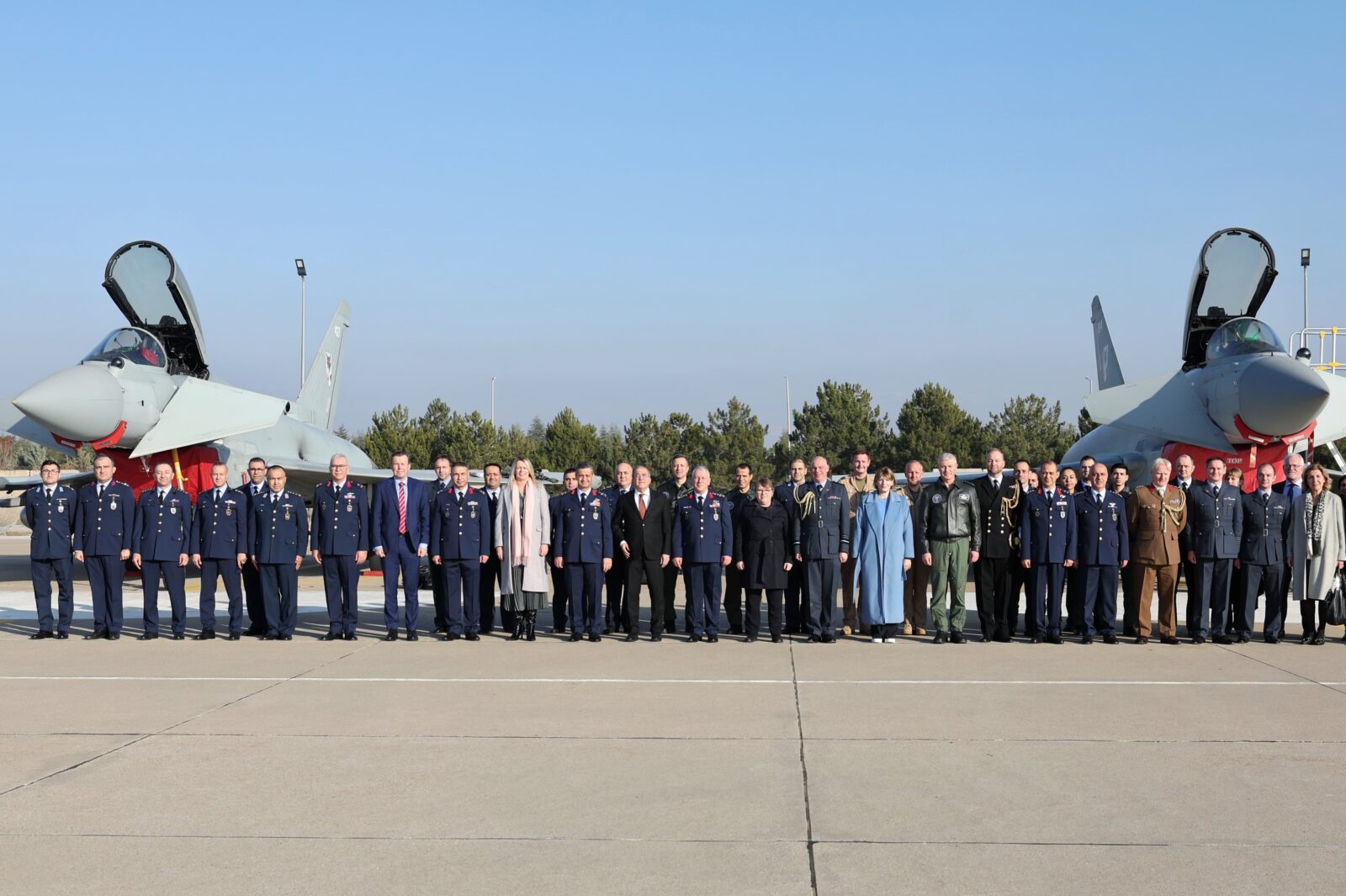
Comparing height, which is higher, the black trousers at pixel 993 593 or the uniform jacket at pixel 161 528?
the uniform jacket at pixel 161 528

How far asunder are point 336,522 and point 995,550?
575 centimetres

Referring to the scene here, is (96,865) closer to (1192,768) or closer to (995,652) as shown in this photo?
(1192,768)

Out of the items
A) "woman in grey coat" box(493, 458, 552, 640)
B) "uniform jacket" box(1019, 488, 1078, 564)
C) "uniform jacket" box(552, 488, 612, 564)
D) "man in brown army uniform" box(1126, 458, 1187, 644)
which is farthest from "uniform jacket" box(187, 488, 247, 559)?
"man in brown army uniform" box(1126, 458, 1187, 644)

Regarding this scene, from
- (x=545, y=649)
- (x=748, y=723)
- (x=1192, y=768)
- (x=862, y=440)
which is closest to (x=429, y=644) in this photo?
(x=545, y=649)

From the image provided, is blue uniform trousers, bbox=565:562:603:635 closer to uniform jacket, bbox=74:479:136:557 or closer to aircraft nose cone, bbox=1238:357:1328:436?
uniform jacket, bbox=74:479:136:557

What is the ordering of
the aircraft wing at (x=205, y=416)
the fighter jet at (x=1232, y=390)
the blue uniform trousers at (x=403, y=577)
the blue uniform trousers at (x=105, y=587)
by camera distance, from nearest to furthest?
the blue uniform trousers at (x=403, y=577) → the blue uniform trousers at (x=105, y=587) → the fighter jet at (x=1232, y=390) → the aircraft wing at (x=205, y=416)

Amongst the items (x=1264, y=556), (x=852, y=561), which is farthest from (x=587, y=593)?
(x=1264, y=556)

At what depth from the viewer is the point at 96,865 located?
3.96m

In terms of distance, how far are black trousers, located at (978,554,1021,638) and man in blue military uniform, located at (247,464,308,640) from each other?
19.6 ft

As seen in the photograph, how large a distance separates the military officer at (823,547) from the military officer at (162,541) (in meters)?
5.55

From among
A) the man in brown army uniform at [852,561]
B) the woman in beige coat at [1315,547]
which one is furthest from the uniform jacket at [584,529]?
the woman in beige coat at [1315,547]

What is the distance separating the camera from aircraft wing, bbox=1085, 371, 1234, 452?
13.5 m

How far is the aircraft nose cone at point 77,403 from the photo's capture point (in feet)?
41.9

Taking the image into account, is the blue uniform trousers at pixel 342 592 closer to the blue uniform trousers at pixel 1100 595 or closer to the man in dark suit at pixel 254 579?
the man in dark suit at pixel 254 579
